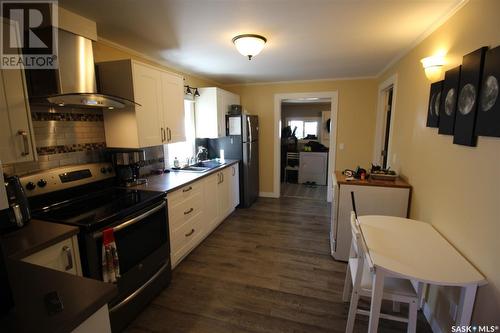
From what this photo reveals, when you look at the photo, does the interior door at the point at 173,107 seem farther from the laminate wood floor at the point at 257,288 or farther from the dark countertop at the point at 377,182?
the dark countertop at the point at 377,182

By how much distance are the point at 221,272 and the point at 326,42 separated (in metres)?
2.62

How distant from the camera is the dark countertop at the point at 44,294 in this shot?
0.73 metres

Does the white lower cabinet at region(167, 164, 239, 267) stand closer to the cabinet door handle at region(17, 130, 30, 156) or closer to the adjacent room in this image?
the cabinet door handle at region(17, 130, 30, 156)

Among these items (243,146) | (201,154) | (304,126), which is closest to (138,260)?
(201,154)

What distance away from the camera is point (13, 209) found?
1421 millimetres

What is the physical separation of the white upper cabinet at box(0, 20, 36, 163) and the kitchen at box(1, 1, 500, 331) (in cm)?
1

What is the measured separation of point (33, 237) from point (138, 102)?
1.41 m

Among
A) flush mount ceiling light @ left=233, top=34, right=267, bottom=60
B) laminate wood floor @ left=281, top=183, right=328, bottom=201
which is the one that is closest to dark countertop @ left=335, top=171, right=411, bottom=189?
flush mount ceiling light @ left=233, top=34, right=267, bottom=60

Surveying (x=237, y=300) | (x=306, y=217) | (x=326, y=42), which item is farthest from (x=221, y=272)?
(x=326, y=42)

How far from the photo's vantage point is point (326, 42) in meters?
2.46

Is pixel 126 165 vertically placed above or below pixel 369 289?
above

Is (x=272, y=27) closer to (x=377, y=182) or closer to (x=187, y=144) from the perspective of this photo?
(x=377, y=182)

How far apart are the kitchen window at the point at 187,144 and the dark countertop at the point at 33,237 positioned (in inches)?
78.7

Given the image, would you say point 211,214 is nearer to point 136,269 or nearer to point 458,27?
point 136,269
